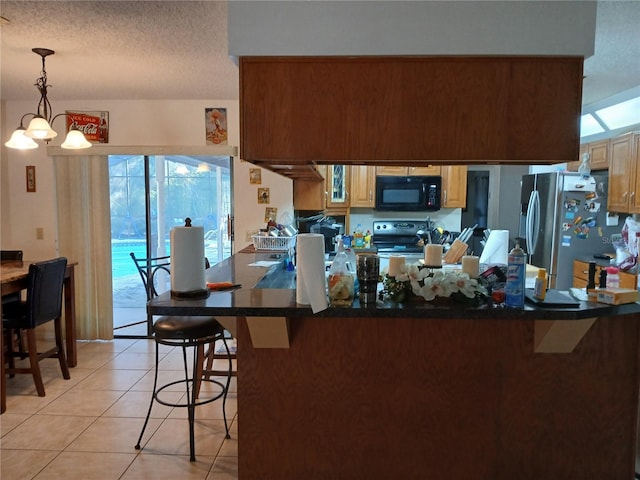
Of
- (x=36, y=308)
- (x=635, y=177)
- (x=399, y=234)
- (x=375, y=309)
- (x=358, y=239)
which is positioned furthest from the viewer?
(x=399, y=234)

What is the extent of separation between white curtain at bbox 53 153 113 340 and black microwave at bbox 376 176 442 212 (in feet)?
9.12

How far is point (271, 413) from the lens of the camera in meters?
2.03

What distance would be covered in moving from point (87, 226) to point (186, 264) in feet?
9.47

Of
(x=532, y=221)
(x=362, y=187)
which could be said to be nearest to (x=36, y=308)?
(x=362, y=187)

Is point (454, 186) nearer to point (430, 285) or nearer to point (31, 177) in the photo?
point (430, 285)

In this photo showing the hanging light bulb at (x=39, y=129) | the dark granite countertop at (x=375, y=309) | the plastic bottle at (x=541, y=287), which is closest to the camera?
the dark granite countertop at (x=375, y=309)

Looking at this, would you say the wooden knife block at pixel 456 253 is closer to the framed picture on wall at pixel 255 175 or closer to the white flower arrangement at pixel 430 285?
the white flower arrangement at pixel 430 285

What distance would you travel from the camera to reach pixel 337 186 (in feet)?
16.1

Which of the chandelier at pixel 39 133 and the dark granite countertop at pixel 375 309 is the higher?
the chandelier at pixel 39 133

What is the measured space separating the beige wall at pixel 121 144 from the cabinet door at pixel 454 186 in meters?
1.76

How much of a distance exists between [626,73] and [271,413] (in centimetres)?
342

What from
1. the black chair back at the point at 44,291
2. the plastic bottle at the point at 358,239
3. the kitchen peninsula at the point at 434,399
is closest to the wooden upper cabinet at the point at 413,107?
the kitchen peninsula at the point at 434,399

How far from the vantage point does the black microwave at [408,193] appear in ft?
15.9

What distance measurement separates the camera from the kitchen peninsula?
198 centimetres
